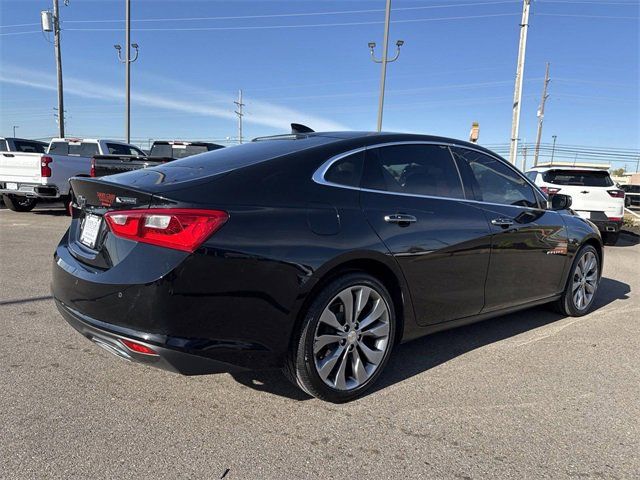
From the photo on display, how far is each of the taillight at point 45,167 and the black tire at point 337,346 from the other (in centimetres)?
1094

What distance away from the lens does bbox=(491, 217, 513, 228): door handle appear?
3928 millimetres

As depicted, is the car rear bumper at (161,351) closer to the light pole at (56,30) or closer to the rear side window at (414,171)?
the rear side window at (414,171)

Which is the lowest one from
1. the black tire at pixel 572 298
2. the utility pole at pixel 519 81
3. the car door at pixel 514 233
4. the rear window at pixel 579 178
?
the black tire at pixel 572 298

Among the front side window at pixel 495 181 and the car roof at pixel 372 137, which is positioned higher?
the car roof at pixel 372 137

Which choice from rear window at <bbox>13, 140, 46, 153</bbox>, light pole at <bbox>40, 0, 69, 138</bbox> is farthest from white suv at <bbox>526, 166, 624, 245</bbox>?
light pole at <bbox>40, 0, 69, 138</bbox>

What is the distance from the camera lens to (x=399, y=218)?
3230mm

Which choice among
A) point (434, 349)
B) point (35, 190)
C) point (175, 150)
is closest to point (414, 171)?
point (434, 349)

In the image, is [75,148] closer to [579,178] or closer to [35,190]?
[35,190]

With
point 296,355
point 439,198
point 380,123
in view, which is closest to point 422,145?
point 439,198

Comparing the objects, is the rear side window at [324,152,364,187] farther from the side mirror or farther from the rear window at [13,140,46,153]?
the rear window at [13,140,46,153]

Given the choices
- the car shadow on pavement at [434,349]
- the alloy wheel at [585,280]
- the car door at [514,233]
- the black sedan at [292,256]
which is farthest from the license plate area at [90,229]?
the alloy wheel at [585,280]

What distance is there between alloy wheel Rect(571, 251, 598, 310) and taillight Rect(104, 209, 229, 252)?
399cm

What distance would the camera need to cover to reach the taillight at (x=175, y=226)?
2.47 metres

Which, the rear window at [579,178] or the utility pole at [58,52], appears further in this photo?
the utility pole at [58,52]
